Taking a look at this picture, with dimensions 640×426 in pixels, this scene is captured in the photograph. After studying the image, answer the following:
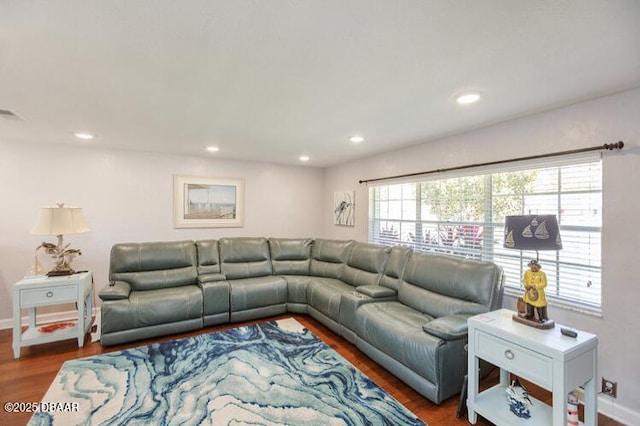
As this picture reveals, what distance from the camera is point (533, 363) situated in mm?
1691

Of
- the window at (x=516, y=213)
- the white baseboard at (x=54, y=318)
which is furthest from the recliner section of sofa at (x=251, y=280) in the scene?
the window at (x=516, y=213)

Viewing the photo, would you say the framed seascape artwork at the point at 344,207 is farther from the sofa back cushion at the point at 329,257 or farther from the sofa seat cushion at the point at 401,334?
the sofa seat cushion at the point at 401,334

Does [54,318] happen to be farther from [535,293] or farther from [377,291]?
[535,293]

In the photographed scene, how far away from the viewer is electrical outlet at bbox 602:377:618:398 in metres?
2.03

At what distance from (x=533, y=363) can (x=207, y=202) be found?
14.1ft

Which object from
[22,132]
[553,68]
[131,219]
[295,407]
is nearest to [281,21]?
[553,68]

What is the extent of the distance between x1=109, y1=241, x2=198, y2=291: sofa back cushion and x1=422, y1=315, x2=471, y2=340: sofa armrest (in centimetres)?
304

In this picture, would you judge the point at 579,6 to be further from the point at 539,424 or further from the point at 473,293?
the point at 539,424

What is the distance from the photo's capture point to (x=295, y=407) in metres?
2.08

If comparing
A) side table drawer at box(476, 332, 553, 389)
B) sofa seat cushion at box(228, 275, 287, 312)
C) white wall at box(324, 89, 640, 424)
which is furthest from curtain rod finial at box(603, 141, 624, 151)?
sofa seat cushion at box(228, 275, 287, 312)

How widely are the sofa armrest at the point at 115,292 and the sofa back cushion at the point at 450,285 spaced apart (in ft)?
9.85

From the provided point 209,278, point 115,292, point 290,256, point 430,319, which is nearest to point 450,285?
point 430,319

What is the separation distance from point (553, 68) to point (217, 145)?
339 centimetres

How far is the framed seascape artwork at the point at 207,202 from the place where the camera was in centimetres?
437
